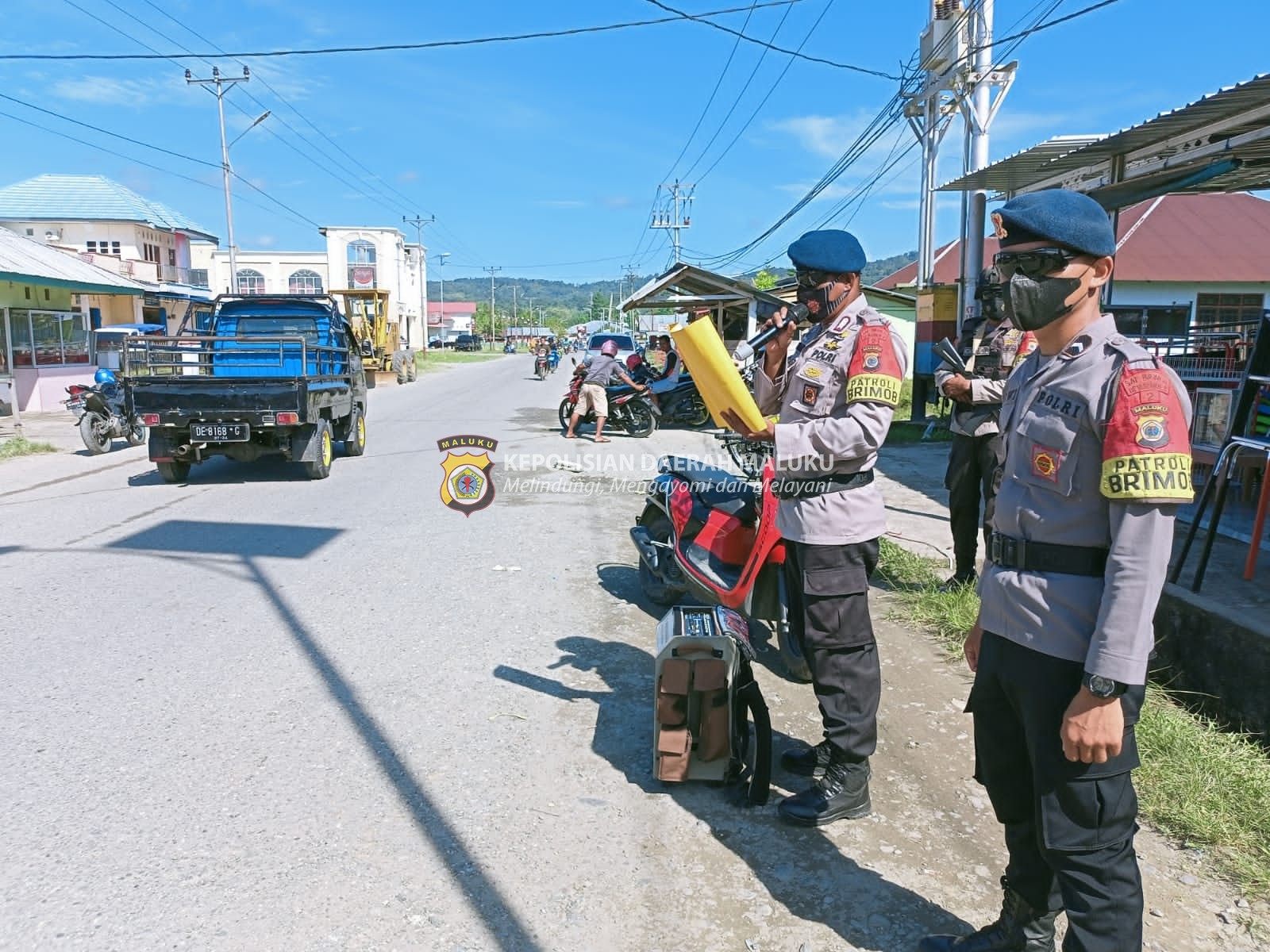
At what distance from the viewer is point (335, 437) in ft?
37.1

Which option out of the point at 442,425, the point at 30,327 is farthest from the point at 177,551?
the point at 30,327

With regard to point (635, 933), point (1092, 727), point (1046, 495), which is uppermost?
point (1046, 495)

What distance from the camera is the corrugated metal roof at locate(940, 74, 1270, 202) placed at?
5668 mm

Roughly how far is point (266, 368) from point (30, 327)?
12472mm

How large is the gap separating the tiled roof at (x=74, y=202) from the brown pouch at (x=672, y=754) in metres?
41.2

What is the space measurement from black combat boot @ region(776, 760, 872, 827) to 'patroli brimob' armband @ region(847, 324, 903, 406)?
4.12ft

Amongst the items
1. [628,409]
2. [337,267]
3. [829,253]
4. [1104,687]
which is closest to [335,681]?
[829,253]

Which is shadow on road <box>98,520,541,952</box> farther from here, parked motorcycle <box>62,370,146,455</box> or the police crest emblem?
parked motorcycle <box>62,370,146,455</box>

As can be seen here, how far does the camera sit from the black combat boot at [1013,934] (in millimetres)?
2213

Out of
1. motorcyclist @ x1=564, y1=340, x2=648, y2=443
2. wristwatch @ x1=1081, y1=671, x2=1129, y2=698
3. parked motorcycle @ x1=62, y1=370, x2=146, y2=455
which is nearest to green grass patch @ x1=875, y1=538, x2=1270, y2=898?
wristwatch @ x1=1081, y1=671, x2=1129, y2=698

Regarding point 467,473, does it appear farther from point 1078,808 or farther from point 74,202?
point 74,202

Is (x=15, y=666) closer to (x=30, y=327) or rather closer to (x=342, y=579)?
(x=342, y=579)

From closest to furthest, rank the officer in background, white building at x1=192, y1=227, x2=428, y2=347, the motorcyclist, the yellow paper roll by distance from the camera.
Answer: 1. the yellow paper roll
2. the officer in background
3. the motorcyclist
4. white building at x1=192, y1=227, x2=428, y2=347

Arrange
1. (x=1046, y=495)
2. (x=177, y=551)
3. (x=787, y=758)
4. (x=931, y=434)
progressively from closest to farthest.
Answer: (x=1046, y=495) < (x=787, y=758) < (x=177, y=551) < (x=931, y=434)
